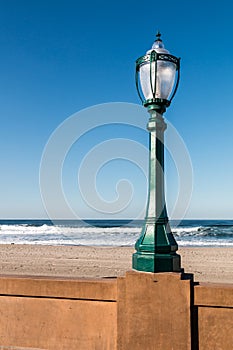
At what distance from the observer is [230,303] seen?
304 centimetres

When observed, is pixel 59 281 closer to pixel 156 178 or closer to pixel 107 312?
pixel 107 312

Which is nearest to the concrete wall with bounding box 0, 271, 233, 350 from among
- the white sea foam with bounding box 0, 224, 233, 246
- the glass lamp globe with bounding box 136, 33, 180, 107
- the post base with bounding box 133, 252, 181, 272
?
the post base with bounding box 133, 252, 181, 272

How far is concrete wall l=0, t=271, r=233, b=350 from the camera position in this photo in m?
3.08

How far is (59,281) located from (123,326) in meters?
0.70

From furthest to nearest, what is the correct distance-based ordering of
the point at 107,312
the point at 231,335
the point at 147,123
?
the point at 147,123
the point at 107,312
the point at 231,335

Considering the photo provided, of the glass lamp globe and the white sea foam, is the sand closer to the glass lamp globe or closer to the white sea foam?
the white sea foam

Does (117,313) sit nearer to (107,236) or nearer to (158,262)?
(158,262)

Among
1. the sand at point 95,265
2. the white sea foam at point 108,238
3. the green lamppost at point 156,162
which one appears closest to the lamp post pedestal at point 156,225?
the green lamppost at point 156,162

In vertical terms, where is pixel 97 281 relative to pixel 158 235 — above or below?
below

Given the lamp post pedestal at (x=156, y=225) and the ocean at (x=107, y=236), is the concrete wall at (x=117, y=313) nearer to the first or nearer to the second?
the lamp post pedestal at (x=156, y=225)

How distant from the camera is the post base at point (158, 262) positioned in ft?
10.5

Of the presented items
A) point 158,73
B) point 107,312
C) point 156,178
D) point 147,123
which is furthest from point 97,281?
point 158,73

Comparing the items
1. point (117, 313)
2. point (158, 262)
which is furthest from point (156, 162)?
point (117, 313)

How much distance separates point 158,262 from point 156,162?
2.98 feet
